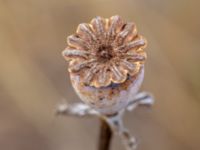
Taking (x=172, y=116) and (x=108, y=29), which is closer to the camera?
(x=108, y=29)

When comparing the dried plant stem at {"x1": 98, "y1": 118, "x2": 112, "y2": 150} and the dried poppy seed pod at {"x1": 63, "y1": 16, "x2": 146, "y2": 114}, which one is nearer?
the dried poppy seed pod at {"x1": 63, "y1": 16, "x2": 146, "y2": 114}

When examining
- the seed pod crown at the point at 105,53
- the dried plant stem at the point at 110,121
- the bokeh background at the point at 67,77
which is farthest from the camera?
the bokeh background at the point at 67,77

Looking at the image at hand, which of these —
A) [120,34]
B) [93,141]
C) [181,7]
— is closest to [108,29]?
[120,34]

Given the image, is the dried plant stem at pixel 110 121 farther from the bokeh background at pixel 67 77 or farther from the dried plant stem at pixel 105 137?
the bokeh background at pixel 67 77

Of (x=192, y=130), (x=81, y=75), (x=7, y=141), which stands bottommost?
(x=192, y=130)

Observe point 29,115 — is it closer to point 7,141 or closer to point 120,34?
point 7,141

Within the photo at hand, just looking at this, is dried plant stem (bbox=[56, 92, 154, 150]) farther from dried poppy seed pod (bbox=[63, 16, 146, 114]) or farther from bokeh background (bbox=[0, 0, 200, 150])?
bokeh background (bbox=[0, 0, 200, 150])

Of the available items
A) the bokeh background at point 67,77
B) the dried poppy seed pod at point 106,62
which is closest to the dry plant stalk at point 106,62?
the dried poppy seed pod at point 106,62

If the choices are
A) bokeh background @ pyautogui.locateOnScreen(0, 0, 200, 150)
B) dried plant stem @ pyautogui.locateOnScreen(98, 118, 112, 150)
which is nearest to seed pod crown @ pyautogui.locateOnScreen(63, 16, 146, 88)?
dried plant stem @ pyautogui.locateOnScreen(98, 118, 112, 150)

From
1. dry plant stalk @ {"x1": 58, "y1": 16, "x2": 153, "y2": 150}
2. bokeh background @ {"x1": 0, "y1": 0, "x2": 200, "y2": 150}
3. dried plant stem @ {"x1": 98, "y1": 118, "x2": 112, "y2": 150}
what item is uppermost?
dry plant stalk @ {"x1": 58, "y1": 16, "x2": 153, "y2": 150}
